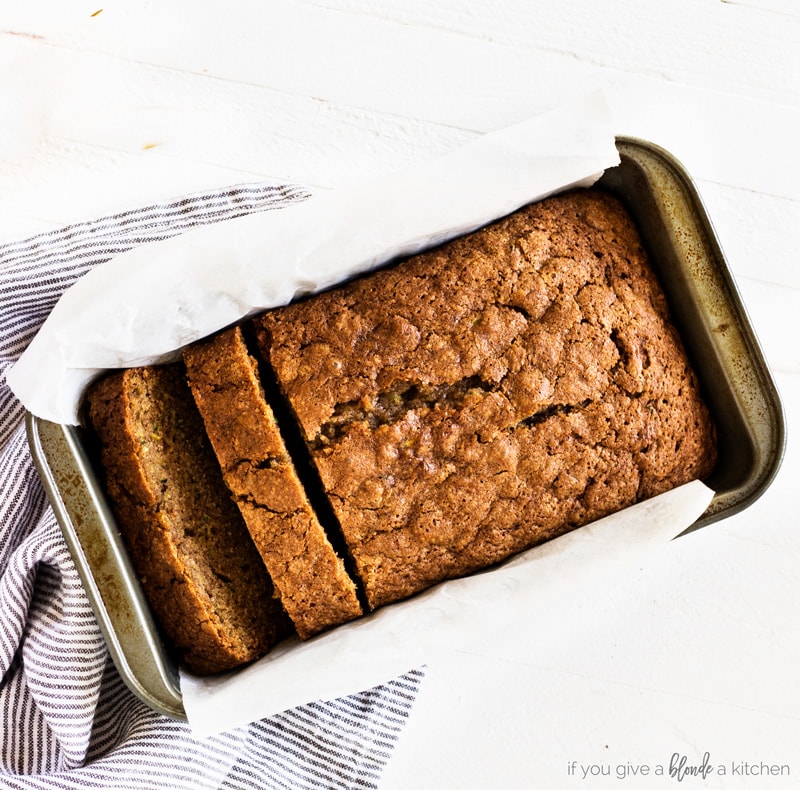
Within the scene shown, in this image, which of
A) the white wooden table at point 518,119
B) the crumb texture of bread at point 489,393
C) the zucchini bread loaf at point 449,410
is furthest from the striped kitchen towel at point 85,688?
the crumb texture of bread at point 489,393

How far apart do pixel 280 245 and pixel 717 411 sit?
1.16 metres

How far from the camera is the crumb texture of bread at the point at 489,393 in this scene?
1872mm

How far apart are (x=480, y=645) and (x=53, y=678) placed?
1.20m

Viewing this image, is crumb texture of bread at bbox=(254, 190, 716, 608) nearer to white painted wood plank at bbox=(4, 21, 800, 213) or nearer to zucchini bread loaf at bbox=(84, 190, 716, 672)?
zucchini bread loaf at bbox=(84, 190, 716, 672)

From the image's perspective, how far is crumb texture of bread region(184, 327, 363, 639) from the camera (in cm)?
186

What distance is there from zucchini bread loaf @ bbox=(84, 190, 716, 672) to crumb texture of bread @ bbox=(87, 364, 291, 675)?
47 millimetres

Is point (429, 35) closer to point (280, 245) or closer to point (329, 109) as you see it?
point (329, 109)

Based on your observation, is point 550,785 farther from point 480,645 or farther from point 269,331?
point 269,331

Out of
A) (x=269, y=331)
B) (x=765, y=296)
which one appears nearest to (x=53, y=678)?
(x=269, y=331)

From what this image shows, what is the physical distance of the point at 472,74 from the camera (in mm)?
2449

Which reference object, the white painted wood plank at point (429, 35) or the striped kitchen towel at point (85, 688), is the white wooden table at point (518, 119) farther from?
the striped kitchen towel at point (85, 688)

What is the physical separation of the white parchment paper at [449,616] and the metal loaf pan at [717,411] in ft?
0.36

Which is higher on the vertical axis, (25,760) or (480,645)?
(25,760)

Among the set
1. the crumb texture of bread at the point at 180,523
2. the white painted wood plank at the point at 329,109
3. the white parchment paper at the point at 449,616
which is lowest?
the white parchment paper at the point at 449,616
